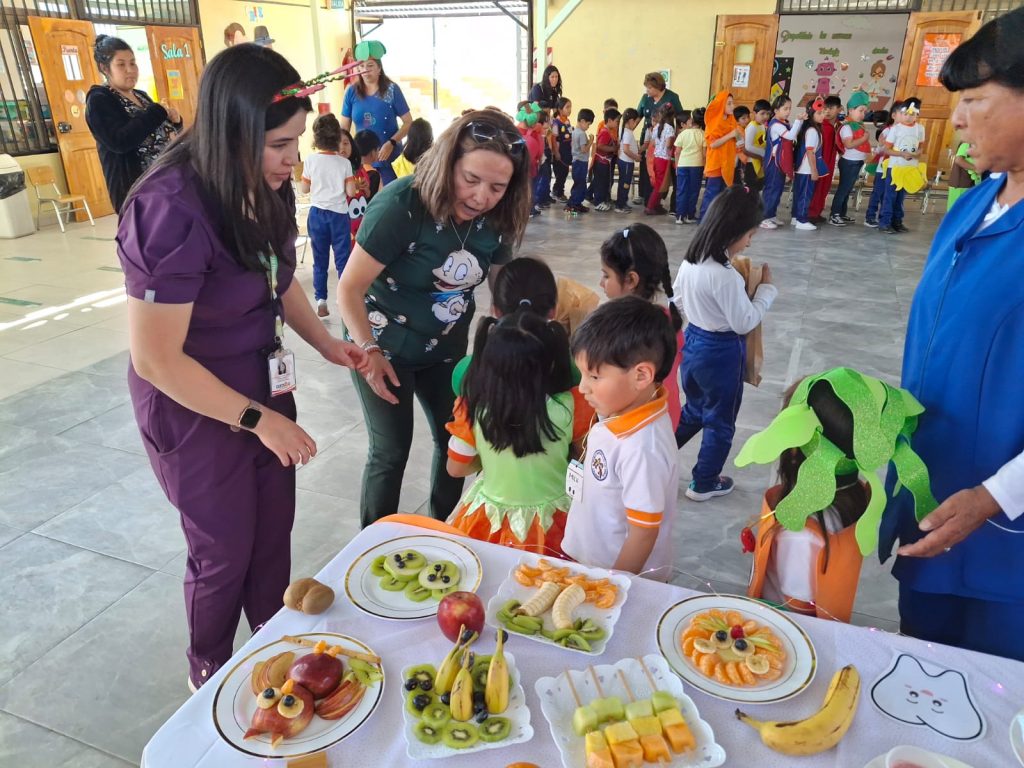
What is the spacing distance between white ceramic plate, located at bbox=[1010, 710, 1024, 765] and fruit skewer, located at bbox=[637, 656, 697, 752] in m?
0.41

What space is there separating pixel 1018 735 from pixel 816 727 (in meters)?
0.27

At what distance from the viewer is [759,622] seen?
1.14 metres

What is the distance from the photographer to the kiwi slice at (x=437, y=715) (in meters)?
0.94

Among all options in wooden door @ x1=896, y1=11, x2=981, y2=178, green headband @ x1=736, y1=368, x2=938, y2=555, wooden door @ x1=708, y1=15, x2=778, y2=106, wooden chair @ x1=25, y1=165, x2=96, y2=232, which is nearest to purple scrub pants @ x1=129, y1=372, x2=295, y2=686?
green headband @ x1=736, y1=368, x2=938, y2=555

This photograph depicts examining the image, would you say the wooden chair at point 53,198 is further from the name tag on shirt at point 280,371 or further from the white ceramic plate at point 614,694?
the white ceramic plate at point 614,694

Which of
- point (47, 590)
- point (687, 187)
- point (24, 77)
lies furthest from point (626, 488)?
point (24, 77)

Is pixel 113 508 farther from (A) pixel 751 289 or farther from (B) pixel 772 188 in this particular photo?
(B) pixel 772 188

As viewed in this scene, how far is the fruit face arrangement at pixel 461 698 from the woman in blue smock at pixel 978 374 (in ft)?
2.53

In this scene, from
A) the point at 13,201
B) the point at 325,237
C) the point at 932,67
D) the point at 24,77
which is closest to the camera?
the point at 325,237

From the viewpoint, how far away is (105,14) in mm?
8266

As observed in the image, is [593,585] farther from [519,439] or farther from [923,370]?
[923,370]

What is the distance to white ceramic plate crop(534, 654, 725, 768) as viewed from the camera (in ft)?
2.95

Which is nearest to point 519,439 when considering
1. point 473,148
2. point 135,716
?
point 473,148

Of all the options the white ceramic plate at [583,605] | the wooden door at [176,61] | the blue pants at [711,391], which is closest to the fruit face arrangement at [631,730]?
the white ceramic plate at [583,605]
